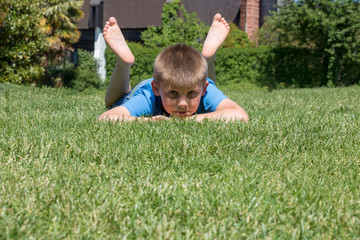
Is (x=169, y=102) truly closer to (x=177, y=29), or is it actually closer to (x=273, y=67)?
(x=273, y=67)

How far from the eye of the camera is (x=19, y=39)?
17906mm

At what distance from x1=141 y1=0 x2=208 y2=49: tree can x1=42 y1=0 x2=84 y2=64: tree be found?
4472 mm

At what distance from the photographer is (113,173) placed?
2289 millimetres

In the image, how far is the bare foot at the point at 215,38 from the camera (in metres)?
5.28

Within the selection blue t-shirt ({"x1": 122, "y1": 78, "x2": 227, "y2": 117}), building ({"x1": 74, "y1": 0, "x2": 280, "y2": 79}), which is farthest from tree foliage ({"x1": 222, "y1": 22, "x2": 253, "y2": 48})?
blue t-shirt ({"x1": 122, "y1": 78, "x2": 227, "y2": 117})

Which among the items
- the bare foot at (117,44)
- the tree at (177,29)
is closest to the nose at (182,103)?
the bare foot at (117,44)

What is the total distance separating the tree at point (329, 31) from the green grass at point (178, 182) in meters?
18.0

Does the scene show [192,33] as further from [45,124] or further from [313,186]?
[313,186]

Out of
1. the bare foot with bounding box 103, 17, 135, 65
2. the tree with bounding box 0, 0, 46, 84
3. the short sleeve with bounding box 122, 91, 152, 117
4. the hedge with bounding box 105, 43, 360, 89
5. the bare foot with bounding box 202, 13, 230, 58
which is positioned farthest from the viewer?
the hedge with bounding box 105, 43, 360, 89

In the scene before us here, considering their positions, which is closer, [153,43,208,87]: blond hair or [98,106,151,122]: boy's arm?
[153,43,208,87]: blond hair

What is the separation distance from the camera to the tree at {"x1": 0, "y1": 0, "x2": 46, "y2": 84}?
55.9 ft

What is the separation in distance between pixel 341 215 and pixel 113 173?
1.23m

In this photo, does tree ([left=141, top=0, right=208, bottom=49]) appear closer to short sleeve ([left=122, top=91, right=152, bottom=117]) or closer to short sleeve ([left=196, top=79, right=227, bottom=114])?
short sleeve ([left=196, top=79, right=227, bottom=114])

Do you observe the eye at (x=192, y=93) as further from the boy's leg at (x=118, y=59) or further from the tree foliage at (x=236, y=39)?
the tree foliage at (x=236, y=39)
